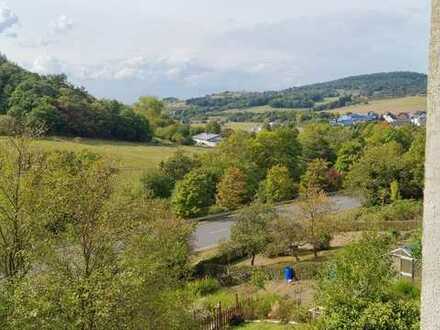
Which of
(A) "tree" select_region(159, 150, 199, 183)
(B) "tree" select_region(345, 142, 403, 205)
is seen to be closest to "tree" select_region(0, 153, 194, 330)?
(B) "tree" select_region(345, 142, 403, 205)

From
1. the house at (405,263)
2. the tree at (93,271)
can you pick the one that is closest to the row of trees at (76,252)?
the tree at (93,271)

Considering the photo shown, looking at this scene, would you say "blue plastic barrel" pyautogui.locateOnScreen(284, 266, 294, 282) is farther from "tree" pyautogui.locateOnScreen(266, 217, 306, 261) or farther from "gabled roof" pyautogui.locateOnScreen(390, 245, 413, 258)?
"gabled roof" pyautogui.locateOnScreen(390, 245, 413, 258)

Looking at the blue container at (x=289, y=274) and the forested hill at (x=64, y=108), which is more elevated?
the forested hill at (x=64, y=108)

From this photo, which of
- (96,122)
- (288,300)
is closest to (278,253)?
(288,300)

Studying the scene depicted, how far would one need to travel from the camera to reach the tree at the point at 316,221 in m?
30.6

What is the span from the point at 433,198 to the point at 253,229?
24.3 metres

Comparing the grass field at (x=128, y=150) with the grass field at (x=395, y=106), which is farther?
the grass field at (x=395, y=106)

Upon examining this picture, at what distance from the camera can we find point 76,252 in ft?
39.9

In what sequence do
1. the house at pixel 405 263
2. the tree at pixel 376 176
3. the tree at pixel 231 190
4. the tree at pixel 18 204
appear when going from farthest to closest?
the tree at pixel 376 176 < the tree at pixel 231 190 < the house at pixel 405 263 < the tree at pixel 18 204

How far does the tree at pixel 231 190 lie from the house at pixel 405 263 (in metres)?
18.5

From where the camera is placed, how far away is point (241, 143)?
169 ft

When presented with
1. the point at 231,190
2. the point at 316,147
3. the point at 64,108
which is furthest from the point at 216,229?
the point at 64,108

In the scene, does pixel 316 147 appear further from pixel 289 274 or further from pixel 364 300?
pixel 364 300

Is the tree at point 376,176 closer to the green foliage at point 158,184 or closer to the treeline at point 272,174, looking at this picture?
the treeline at point 272,174
